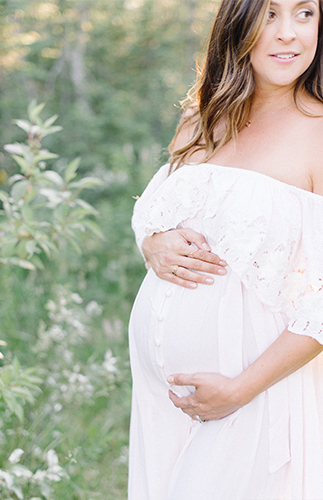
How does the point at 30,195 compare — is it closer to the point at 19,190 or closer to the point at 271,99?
the point at 19,190

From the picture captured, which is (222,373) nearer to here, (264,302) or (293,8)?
(264,302)

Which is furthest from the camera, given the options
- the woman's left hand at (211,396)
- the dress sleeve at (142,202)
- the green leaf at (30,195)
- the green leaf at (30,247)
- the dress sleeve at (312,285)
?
the dress sleeve at (142,202)

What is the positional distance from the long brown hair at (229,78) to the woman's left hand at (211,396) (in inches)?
28.0

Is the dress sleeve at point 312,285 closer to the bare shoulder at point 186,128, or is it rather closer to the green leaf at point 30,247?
the bare shoulder at point 186,128

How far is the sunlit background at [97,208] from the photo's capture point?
2264mm

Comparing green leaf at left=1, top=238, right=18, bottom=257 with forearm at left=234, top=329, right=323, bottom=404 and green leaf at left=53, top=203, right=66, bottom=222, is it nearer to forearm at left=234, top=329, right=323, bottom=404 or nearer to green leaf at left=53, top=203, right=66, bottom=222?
green leaf at left=53, top=203, right=66, bottom=222

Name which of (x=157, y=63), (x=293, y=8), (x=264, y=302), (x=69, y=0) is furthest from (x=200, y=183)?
(x=157, y=63)

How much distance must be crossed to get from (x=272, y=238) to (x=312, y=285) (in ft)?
0.54

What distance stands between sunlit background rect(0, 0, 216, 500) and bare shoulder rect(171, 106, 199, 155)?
15.3 inches

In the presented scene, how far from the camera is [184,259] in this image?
4.99ft

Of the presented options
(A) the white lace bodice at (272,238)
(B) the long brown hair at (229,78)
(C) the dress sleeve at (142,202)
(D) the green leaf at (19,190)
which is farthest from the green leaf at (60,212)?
(A) the white lace bodice at (272,238)

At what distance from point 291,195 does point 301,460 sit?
0.72 m

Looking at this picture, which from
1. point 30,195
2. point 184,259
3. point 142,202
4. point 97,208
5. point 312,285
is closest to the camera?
point 312,285

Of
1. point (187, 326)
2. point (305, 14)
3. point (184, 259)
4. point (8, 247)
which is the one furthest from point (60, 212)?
point (305, 14)
